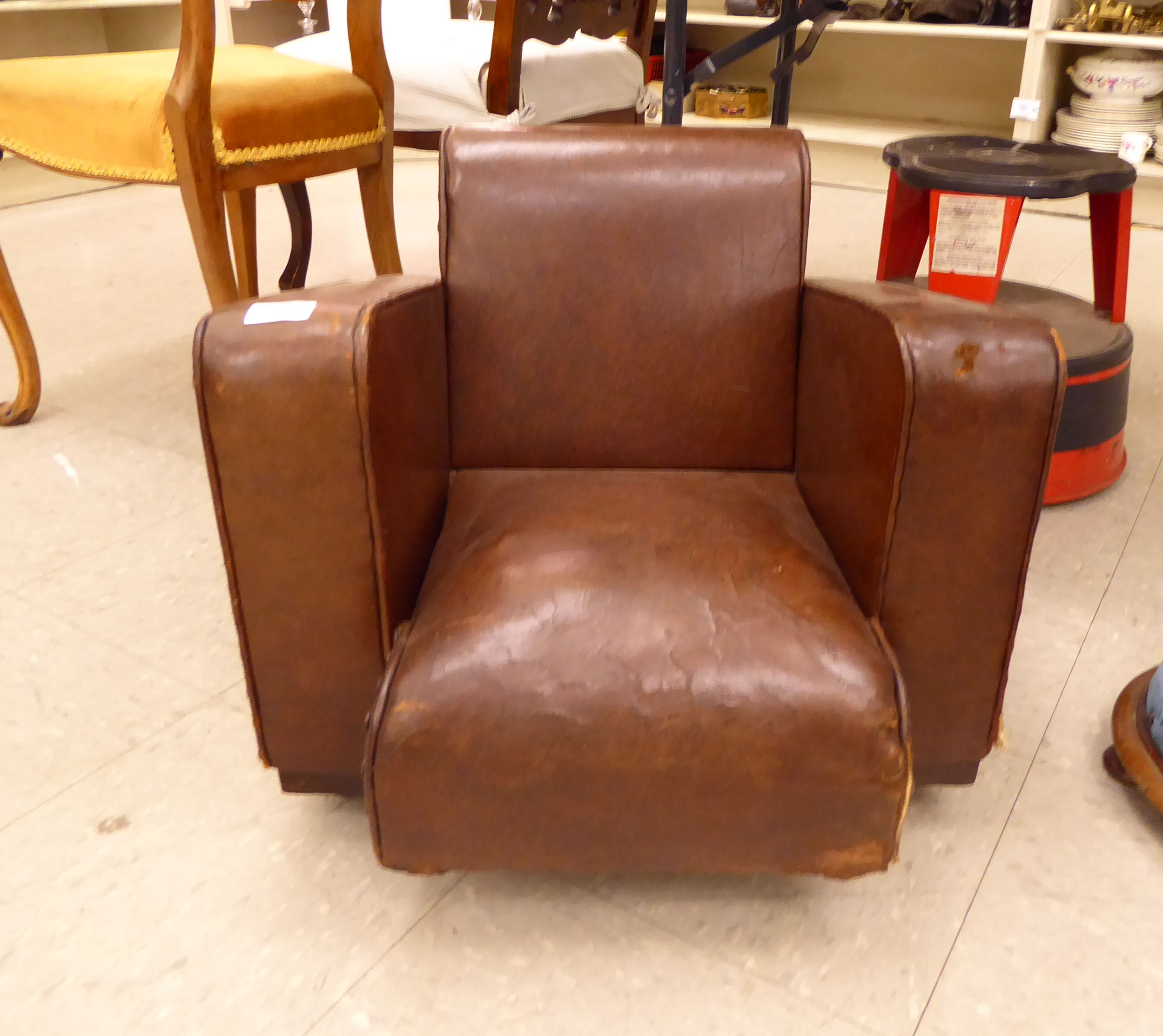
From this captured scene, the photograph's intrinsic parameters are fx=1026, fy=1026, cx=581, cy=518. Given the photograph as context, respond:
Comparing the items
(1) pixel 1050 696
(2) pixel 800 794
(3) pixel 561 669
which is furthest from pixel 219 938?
(1) pixel 1050 696

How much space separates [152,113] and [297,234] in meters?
0.86

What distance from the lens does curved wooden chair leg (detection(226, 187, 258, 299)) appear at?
2131mm

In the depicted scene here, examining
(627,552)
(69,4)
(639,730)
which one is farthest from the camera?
(69,4)

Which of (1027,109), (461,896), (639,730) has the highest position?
(1027,109)

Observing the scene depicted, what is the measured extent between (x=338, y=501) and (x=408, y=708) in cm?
18

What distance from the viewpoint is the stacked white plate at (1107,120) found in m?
3.38

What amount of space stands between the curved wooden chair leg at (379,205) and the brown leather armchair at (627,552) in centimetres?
93

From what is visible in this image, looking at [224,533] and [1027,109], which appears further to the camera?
[1027,109]

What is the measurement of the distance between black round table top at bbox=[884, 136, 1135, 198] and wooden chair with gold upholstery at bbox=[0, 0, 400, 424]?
0.95 m

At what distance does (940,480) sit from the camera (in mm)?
858

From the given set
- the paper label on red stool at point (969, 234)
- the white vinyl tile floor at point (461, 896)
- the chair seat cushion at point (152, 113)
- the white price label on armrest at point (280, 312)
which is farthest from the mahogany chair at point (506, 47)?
the white price label on armrest at point (280, 312)

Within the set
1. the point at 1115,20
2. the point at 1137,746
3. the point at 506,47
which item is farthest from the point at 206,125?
the point at 1115,20

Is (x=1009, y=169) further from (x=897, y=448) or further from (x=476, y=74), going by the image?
(x=476, y=74)

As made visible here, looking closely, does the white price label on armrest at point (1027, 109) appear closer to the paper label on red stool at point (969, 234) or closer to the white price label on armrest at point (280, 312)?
the paper label on red stool at point (969, 234)
